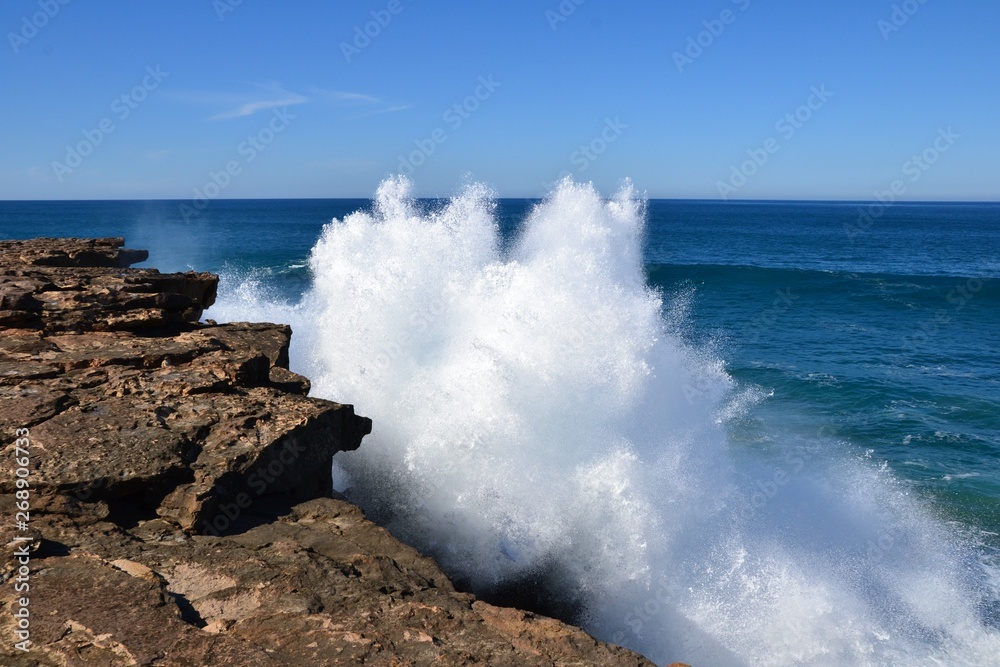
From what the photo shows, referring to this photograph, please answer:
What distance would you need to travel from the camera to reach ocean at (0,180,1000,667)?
6531mm

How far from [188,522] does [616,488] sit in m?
4.18

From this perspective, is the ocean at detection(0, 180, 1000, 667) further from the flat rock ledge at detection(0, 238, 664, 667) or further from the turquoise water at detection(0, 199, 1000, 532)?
the flat rock ledge at detection(0, 238, 664, 667)

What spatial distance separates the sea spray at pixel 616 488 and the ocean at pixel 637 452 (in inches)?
1.1

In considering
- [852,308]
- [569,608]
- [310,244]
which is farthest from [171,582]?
[310,244]

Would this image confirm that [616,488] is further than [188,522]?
Yes

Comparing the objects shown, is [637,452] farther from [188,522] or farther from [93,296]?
[93,296]

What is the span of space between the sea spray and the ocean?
0.03 meters

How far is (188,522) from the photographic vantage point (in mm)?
4398

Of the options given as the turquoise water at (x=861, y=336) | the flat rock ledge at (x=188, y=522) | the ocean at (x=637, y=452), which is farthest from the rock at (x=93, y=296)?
the turquoise water at (x=861, y=336)

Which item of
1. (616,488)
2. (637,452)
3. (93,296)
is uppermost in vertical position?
(93,296)

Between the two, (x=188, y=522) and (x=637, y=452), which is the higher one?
(x=637, y=452)

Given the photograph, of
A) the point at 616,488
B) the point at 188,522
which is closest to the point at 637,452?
the point at 616,488

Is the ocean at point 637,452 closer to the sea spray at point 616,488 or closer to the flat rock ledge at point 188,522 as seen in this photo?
the sea spray at point 616,488

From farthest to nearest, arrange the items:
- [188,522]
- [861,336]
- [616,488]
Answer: [861,336], [616,488], [188,522]
